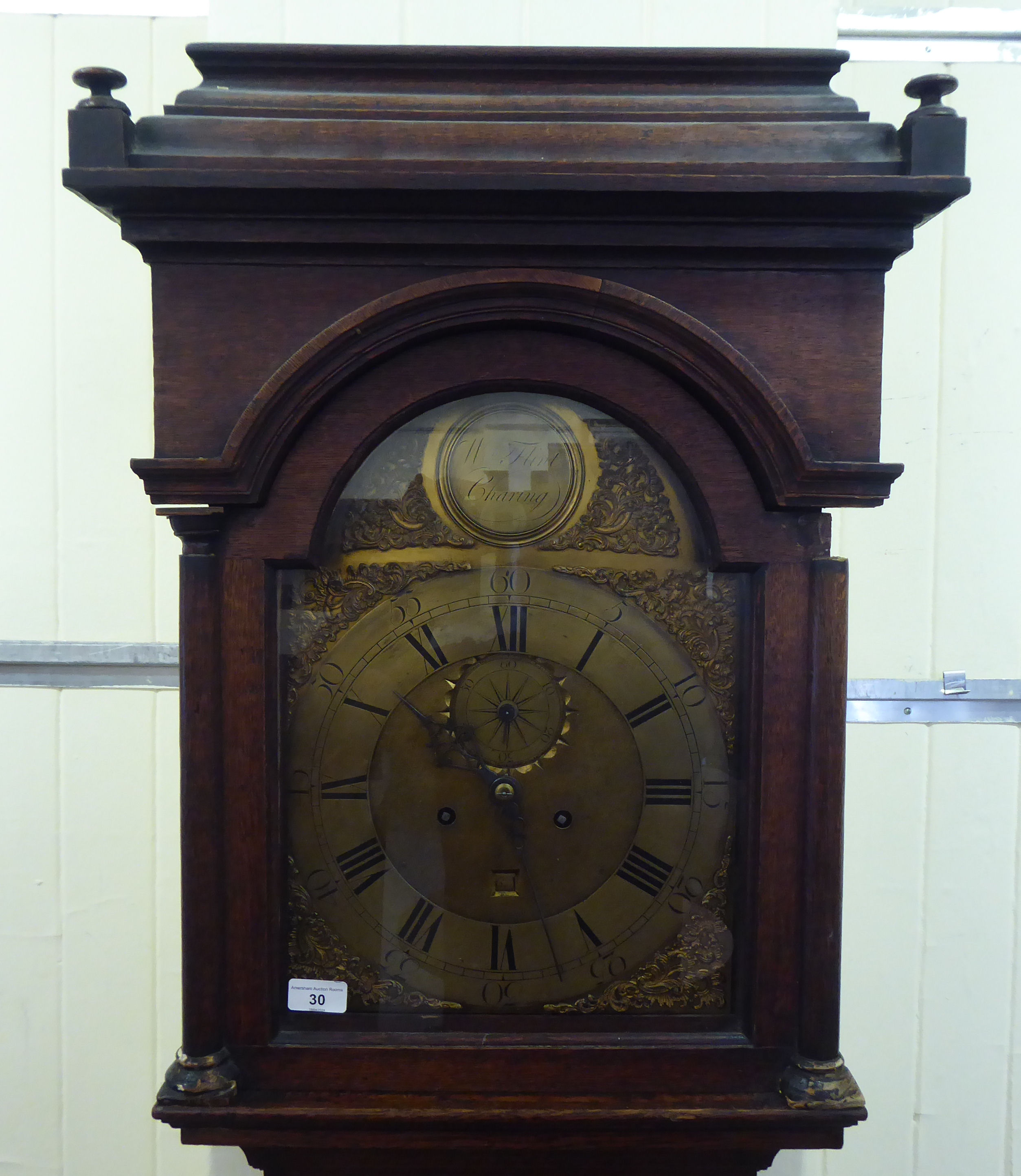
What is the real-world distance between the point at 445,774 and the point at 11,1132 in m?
0.94

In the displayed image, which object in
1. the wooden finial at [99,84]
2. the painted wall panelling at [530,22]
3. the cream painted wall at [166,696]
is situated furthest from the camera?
the cream painted wall at [166,696]

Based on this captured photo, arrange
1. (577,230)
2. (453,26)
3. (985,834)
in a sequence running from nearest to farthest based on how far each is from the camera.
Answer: (577,230) < (453,26) < (985,834)

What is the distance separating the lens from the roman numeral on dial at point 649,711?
852 mm

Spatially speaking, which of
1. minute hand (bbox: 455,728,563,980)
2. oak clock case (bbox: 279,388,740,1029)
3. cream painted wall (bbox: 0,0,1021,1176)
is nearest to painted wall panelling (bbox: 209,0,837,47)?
cream painted wall (bbox: 0,0,1021,1176)

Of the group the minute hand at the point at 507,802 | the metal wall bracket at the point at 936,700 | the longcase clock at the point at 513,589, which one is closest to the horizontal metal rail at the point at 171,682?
the metal wall bracket at the point at 936,700

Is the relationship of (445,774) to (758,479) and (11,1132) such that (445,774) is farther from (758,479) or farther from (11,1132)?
(11,1132)

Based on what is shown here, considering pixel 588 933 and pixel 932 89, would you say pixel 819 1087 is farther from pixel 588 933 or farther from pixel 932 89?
pixel 932 89

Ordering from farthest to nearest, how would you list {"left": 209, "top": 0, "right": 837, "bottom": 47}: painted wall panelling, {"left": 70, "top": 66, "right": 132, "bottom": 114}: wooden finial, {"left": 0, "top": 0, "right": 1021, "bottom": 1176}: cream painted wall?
{"left": 0, "top": 0, "right": 1021, "bottom": 1176}: cream painted wall, {"left": 209, "top": 0, "right": 837, "bottom": 47}: painted wall panelling, {"left": 70, "top": 66, "right": 132, "bottom": 114}: wooden finial

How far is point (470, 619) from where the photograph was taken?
846 mm

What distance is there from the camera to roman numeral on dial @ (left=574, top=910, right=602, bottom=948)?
33.6 inches

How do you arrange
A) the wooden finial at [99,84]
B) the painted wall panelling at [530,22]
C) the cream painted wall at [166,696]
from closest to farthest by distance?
the wooden finial at [99,84] → the painted wall panelling at [530,22] → the cream painted wall at [166,696]

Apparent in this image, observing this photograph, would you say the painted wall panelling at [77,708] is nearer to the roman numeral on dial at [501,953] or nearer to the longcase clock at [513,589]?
the longcase clock at [513,589]

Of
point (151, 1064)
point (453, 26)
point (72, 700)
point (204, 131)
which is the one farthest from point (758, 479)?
point (151, 1064)

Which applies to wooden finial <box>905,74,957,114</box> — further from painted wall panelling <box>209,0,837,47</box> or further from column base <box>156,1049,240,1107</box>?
column base <box>156,1049,240,1107</box>
